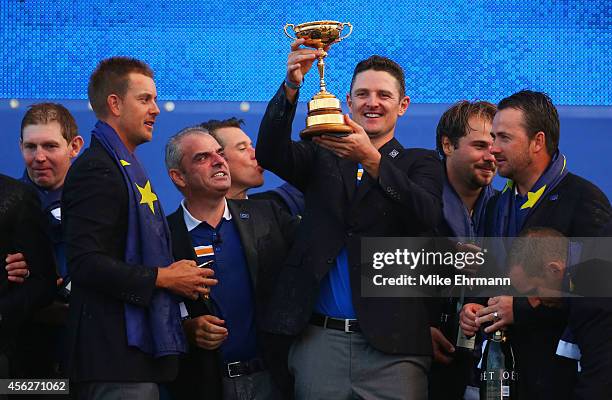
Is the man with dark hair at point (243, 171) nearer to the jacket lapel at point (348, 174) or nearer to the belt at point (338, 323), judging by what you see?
the jacket lapel at point (348, 174)

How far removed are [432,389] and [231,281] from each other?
914 millimetres

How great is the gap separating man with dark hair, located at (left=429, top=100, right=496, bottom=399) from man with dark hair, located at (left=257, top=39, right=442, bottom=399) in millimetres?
473

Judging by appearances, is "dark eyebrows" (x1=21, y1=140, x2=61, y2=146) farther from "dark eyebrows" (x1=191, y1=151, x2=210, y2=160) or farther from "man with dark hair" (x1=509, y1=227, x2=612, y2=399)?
"man with dark hair" (x1=509, y1=227, x2=612, y2=399)

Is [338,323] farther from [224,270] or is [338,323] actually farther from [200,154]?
[200,154]

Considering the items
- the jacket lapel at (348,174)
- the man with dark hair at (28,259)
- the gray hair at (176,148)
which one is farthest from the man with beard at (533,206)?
the man with dark hair at (28,259)

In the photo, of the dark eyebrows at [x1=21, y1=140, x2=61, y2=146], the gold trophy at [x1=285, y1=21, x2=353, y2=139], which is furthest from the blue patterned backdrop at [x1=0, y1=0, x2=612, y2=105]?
the gold trophy at [x1=285, y1=21, x2=353, y2=139]

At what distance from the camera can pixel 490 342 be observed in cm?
386

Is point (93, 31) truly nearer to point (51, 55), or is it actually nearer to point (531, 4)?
point (51, 55)

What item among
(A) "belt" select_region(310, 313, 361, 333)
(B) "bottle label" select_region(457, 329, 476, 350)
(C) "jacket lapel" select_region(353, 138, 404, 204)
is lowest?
(B) "bottle label" select_region(457, 329, 476, 350)

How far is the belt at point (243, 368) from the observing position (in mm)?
3980

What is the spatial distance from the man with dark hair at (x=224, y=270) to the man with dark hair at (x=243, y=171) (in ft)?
1.22

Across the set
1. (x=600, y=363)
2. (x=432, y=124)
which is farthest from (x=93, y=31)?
(x=600, y=363)

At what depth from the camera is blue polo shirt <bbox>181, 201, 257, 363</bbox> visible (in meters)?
4.01

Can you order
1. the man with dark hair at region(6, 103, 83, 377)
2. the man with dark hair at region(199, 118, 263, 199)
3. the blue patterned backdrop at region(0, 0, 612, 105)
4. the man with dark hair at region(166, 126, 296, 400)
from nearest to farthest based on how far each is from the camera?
the man with dark hair at region(166, 126, 296, 400) < the man with dark hair at region(6, 103, 83, 377) < the man with dark hair at region(199, 118, 263, 199) < the blue patterned backdrop at region(0, 0, 612, 105)
